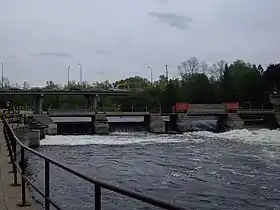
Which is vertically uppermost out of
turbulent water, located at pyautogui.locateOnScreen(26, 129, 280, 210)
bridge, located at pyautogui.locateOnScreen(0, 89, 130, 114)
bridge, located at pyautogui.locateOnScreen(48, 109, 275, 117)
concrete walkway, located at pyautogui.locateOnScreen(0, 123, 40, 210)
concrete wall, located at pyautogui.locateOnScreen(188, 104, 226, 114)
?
bridge, located at pyautogui.locateOnScreen(0, 89, 130, 114)

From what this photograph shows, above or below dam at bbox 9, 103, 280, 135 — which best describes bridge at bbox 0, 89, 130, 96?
above

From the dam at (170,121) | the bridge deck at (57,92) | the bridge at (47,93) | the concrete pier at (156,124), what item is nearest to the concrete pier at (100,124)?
the dam at (170,121)

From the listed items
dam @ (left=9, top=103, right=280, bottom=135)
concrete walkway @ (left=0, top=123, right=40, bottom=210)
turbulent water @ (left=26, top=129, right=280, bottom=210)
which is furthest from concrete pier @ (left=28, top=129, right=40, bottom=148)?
concrete walkway @ (left=0, top=123, right=40, bottom=210)

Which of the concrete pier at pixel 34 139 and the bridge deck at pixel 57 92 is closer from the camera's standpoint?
the concrete pier at pixel 34 139

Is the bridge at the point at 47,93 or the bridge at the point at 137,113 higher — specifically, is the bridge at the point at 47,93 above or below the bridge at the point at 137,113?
above

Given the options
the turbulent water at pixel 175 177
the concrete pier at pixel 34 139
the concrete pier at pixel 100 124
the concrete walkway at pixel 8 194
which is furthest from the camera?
the concrete pier at pixel 100 124

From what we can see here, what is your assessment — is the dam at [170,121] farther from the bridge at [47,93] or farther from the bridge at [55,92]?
the bridge at [55,92]

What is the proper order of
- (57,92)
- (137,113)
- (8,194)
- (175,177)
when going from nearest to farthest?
(8,194)
(175,177)
(137,113)
(57,92)

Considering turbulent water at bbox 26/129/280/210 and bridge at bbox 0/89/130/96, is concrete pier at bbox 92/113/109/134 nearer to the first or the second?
bridge at bbox 0/89/130/96

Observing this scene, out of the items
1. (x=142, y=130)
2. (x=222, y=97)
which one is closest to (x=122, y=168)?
(x=142, y=130)

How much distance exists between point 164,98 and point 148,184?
3130 inches

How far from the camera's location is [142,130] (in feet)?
222

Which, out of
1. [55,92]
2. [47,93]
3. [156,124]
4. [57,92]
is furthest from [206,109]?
[47,93]

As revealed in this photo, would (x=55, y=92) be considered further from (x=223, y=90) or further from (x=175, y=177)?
(x=175, y=177)
